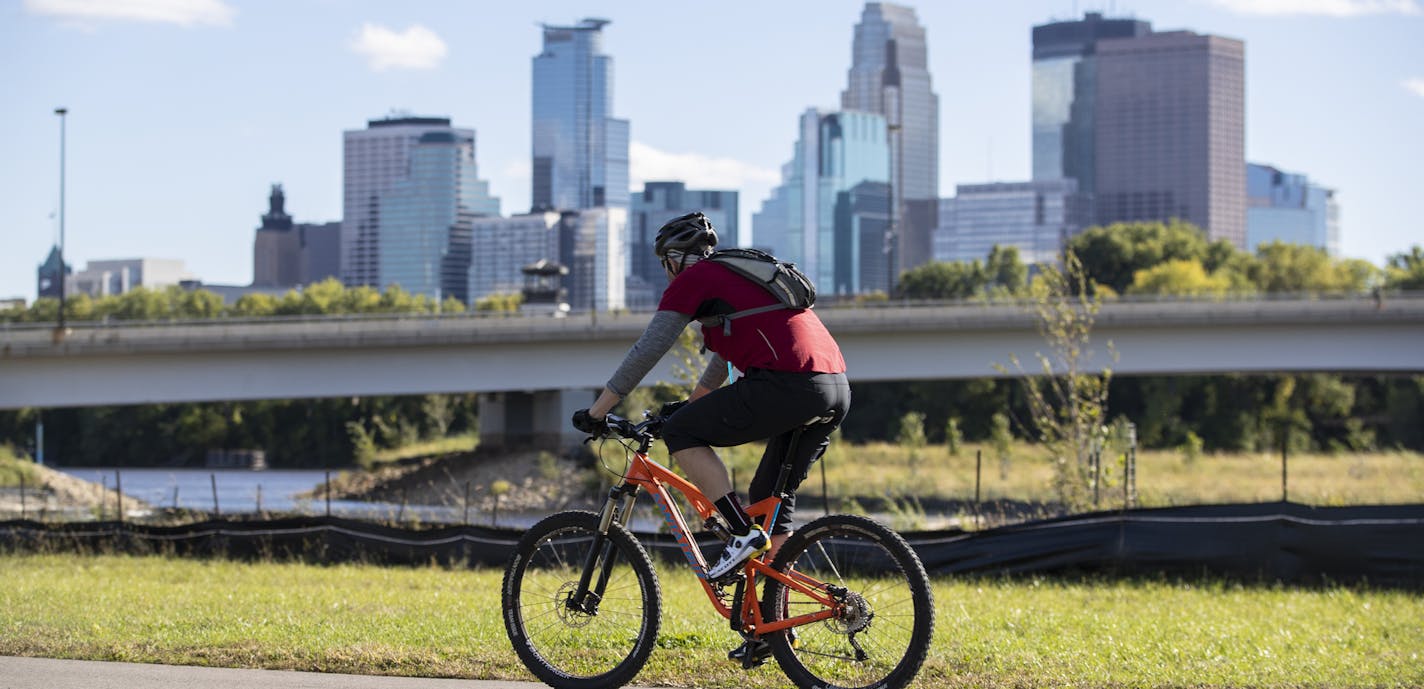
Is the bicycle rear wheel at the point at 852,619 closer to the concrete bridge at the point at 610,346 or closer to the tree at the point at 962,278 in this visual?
the concrete bridge at the point at 610,346

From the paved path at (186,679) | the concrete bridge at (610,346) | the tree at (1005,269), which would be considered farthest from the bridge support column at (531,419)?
the tree at (1005,269)

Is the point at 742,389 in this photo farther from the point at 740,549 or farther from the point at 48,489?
the point at 48,489

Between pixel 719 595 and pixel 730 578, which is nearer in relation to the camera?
pixel 730 578

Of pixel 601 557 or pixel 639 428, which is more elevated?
pixel 639 428

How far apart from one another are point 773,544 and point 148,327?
37.5 metres

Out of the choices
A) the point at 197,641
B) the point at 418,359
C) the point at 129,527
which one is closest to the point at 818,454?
the point at 197,641

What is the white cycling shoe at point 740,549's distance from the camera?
6.46 meters

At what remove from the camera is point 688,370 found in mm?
20266

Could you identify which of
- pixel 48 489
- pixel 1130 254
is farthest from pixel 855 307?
pixel 1130 254

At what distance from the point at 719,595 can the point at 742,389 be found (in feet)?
3.03

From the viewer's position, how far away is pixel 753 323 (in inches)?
253

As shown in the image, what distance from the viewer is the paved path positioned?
6.96 meters

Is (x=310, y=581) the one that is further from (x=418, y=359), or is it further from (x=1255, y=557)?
(x=418, y=359)

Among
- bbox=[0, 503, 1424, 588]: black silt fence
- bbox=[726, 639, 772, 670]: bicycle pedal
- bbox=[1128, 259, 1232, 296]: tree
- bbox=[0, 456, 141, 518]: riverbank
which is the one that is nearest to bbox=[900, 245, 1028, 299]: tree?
bbox=[1128, 259, 1232, 296]: tree
